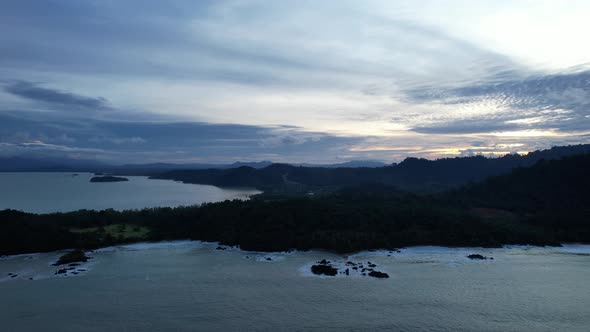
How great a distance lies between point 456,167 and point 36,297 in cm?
11303

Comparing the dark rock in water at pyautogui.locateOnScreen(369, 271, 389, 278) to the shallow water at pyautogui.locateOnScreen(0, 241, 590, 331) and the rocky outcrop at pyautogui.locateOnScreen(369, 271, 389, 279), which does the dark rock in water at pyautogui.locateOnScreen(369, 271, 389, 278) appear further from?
the shallow water at pyautogui.locateOnScreen(0, 241, 590, 331)

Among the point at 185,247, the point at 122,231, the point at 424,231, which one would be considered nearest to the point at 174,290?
the point at 185,247

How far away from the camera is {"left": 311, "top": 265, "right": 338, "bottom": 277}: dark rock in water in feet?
87.6

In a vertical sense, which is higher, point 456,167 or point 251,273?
point 456,167

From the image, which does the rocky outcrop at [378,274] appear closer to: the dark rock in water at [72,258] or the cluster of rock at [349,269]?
the cluster of rock at [349,269]

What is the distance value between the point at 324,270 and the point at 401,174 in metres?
91.7

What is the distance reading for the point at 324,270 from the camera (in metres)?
27.0

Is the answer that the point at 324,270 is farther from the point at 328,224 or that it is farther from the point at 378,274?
the point at 328,224

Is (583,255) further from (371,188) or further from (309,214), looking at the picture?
(371,188)

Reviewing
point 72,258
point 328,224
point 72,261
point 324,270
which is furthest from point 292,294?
point 72,258

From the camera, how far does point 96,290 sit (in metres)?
23.8

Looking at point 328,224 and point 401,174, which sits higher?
point 401,174

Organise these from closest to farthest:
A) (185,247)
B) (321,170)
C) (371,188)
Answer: (185,247) → (371,188) → (321,170)

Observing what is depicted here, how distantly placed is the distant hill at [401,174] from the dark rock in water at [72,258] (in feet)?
227
